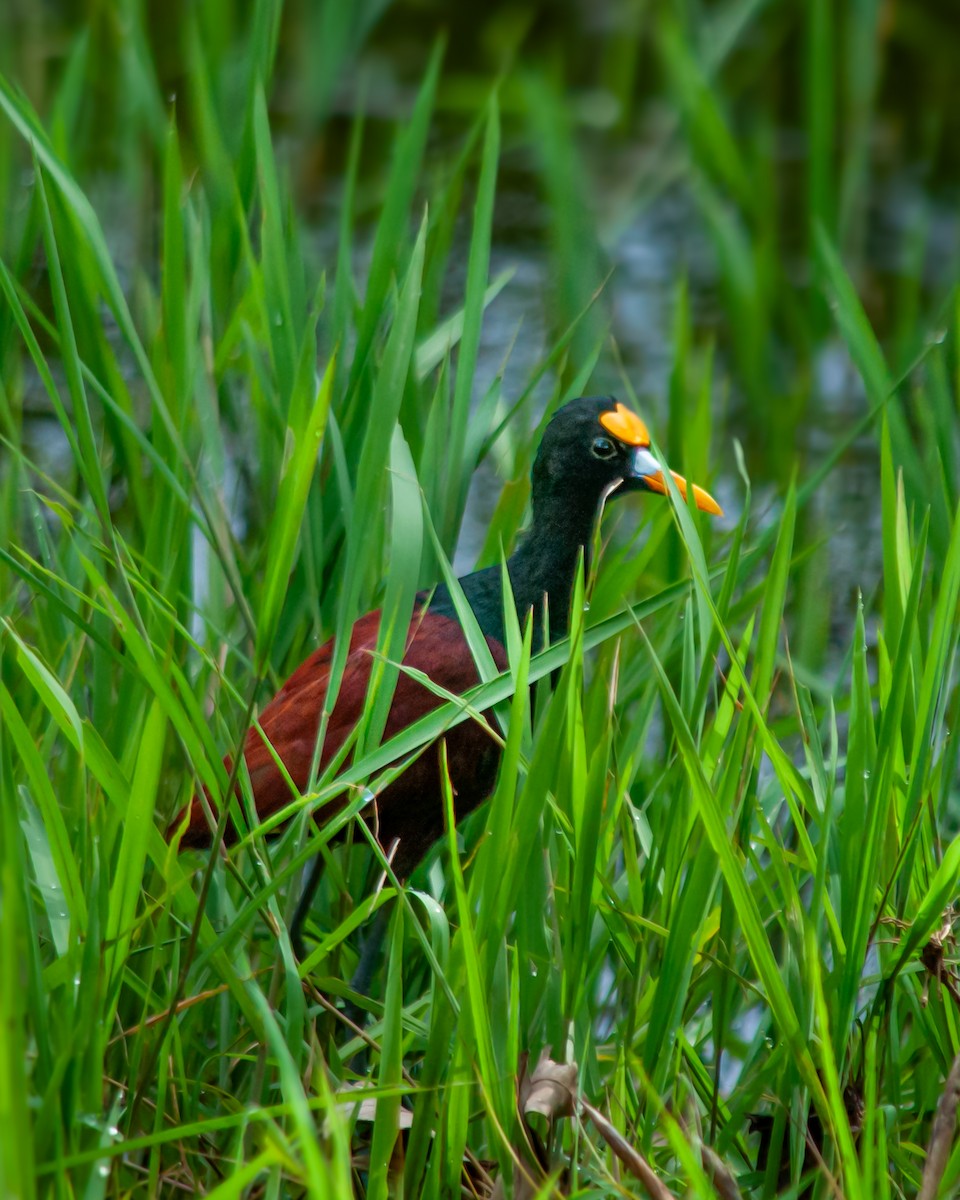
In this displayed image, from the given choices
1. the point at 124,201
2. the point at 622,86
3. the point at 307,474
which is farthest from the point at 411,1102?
the point at 622,86

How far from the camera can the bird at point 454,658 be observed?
1.96 m

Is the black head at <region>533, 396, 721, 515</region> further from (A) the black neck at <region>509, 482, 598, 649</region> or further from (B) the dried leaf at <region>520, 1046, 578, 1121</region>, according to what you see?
(B) the dried leaf at <region>520, 1046, 578, 1121</region>

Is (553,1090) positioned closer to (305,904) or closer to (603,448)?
(305,904)

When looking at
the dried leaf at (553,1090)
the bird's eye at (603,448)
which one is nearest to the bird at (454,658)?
the bird's eye at (603,448)

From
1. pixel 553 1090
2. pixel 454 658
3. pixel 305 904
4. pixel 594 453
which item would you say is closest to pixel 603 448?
pixel 594 453

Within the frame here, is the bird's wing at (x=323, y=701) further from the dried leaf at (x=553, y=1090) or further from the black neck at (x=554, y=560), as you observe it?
the dried leaf at (x=553, y=1090)

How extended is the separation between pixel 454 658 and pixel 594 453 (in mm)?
309

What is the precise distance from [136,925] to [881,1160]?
2.22 ft

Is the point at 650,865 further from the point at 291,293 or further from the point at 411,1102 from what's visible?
the point at 291,293

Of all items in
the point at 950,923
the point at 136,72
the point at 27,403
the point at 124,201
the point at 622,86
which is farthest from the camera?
the point at 622,86

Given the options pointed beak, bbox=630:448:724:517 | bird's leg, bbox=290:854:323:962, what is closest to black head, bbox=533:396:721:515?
pointed beak, bbox=630:448:724:517

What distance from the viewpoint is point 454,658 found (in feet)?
6.63

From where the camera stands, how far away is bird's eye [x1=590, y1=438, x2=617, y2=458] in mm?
2115

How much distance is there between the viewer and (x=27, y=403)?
3.79 m
